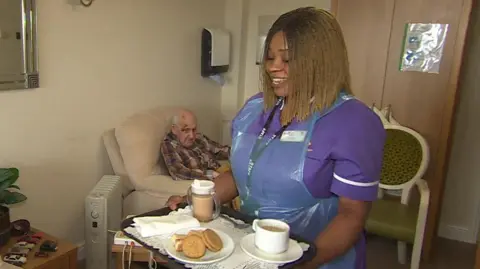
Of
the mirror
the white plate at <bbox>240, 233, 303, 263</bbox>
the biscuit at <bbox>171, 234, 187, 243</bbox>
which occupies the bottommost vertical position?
the white plate at <bbox>240, 233, 303, 263</bbox>

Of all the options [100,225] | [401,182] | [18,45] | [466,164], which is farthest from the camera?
[466,164]

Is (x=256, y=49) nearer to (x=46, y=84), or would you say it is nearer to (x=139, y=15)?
(x=139, y=15)

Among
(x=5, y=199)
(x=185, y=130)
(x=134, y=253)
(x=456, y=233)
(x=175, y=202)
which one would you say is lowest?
(x=456, y=233)

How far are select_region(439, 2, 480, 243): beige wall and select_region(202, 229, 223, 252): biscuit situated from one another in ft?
8.03

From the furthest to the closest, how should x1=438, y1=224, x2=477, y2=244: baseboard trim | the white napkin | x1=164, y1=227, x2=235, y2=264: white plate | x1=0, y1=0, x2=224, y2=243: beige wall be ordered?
1. x1=438, y1=224, x2=477, y2=244: baseboard trim
2. x1=0, y1=0, x2=224, y2=243: beige wall
3. the white napkin
4. x1=164, y1=227, x2=235, y2=264: white plate

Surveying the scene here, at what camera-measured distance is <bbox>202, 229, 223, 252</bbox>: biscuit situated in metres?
0.94

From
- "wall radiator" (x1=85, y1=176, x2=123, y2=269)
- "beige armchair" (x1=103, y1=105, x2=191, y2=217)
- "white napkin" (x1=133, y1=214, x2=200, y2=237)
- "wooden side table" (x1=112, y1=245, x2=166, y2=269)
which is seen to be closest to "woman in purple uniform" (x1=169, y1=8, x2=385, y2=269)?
"white napkin" (x1=133, y1=214, x2=200, y2=237)

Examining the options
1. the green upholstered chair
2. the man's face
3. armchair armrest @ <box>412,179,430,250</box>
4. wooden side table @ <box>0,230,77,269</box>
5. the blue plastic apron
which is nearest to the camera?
the blue plastic apron

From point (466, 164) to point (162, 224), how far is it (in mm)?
2718

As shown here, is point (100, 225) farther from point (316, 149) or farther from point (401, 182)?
point (401, 182)

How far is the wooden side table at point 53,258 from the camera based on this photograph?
1.74m

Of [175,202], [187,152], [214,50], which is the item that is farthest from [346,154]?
[214,50]

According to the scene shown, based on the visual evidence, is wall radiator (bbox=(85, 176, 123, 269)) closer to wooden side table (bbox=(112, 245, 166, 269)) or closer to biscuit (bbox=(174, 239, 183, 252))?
wooden side table (bbox=(112, 245, 166, 269))

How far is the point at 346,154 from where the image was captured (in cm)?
105
